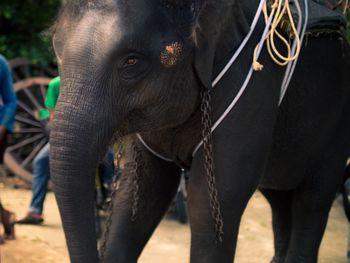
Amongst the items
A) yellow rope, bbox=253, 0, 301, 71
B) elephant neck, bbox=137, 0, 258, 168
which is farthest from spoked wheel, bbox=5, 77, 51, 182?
yellow rope, bbox=253, 0, 301, 71

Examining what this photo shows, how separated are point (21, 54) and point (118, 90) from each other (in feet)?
17.2

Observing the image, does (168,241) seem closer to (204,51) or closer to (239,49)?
(239,49)

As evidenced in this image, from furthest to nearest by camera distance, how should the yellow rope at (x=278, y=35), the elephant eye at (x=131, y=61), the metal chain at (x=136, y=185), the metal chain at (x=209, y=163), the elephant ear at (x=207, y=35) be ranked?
the metal chain at (x=136, y=185) → the yellow rope at (x=278, y=35) → the metal chain at (x=209, y=163) → the elephant ear at (x=207, y=35) → the elephant eye at (x=131, y=61)

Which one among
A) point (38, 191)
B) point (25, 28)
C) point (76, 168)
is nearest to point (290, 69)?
point (76, 168)

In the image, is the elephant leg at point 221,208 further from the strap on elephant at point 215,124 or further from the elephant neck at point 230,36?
the elephant neck at point 230,36

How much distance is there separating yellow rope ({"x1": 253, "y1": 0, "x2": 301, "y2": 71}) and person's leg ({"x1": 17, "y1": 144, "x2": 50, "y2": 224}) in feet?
10.2

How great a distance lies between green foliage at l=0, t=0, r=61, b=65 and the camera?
304 inches

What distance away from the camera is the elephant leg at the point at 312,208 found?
12.4ft

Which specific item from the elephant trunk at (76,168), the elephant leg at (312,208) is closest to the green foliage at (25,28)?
the elephant leg at (312,208)

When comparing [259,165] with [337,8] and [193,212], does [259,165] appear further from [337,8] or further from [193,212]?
[337,8]

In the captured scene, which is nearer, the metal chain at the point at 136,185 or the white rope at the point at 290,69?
the white rope at the point at 290,69

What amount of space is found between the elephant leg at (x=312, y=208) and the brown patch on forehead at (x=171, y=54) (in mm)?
1251

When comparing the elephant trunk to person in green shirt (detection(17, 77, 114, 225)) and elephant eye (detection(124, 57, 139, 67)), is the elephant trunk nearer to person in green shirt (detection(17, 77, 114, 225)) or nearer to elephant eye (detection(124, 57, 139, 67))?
elephant eye (detection(124, 57, 139, 67))

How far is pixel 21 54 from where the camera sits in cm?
772
